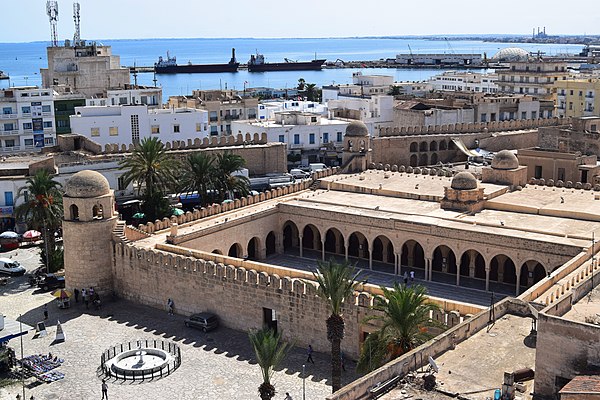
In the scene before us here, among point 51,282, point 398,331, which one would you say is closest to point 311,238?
point 51,282

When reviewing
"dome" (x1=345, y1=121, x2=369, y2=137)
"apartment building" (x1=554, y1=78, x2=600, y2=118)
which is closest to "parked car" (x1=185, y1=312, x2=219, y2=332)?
"dome" (x1=345, y1=121, x2=369, y2=137)

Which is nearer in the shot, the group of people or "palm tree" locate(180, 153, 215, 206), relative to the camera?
the group of people

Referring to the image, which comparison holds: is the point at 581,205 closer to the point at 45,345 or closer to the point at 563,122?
the point at 45,345

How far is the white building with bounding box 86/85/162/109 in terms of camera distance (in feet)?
230

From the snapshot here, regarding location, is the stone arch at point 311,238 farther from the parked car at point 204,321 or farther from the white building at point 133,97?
the white building at point 133,97

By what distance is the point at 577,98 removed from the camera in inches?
3184

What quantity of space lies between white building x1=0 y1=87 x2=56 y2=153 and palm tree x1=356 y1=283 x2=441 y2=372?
45355 mm

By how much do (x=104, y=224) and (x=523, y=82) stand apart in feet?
228

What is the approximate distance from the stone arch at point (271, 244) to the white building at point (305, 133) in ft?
67.9

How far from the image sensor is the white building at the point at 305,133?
6178 cm

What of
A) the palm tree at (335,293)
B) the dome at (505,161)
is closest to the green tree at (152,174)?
the dome at (505,161)

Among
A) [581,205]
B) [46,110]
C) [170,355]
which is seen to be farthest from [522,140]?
[170,355]

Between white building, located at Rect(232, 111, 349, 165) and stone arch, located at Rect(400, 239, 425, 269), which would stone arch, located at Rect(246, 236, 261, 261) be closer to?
stone arch, located at Rect(400, 239, 425, 269)

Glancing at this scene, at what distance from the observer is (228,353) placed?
1092 inches
